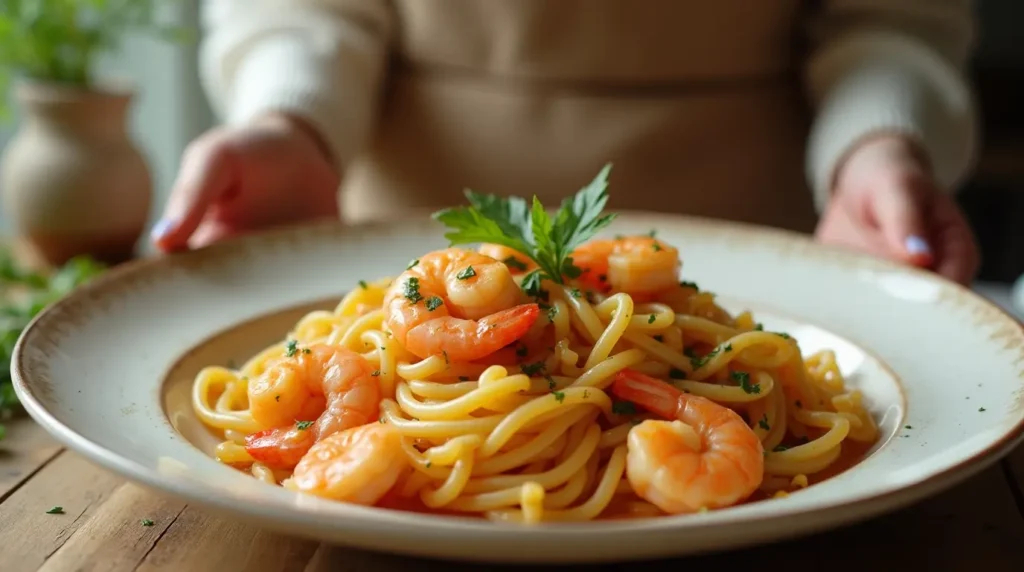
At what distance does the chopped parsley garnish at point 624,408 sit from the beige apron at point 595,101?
168cm

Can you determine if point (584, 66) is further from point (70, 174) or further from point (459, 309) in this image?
point (459, 309)

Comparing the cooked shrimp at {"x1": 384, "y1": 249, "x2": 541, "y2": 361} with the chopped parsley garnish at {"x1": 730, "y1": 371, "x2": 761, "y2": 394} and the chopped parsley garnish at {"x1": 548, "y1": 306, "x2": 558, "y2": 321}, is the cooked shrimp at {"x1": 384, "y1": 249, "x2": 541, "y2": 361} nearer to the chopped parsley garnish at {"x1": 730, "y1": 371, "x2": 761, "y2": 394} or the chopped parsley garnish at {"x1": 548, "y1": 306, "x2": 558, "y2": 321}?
the chopped parsley garnish at {"x1": 548, "y1": 306, "x2": 558, "y2": 321}

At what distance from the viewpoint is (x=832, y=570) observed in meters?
1.49

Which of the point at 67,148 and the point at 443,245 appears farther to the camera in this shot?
the point at 67,148

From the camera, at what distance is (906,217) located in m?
2.57

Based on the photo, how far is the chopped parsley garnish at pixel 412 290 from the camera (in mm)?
1814

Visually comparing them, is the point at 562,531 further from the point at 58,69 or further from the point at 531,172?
the point at 58,69

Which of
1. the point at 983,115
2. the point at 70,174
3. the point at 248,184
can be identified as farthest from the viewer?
the point at 983,115

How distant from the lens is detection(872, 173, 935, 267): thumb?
98.0 inches

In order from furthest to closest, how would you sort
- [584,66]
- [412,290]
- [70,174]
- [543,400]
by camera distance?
[584,66] < [70,174] < [412,290] < [543,400]

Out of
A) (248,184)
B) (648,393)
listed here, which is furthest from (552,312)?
(248,184)

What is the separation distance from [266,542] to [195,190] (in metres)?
1.19

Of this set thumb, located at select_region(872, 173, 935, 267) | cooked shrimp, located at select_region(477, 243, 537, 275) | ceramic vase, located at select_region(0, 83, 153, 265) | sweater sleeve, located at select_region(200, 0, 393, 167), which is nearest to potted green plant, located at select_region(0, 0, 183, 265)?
ceramic vase, located at select_region(0, 83, 153, 265)

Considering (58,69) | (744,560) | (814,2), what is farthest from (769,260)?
(58,69)
